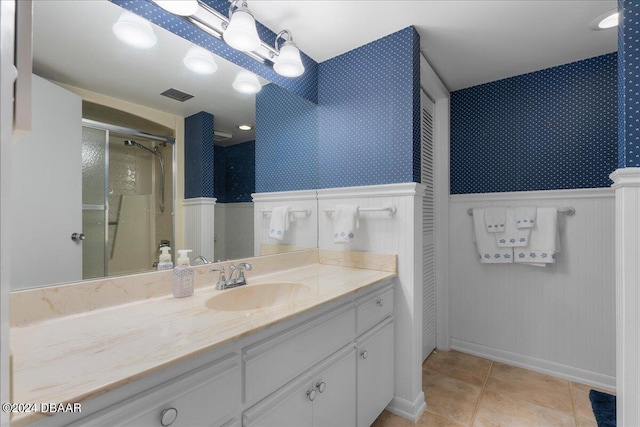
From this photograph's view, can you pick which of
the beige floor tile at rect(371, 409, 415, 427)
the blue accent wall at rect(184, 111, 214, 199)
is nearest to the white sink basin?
the blue accent wall at rect(184, 111, 214, 199)

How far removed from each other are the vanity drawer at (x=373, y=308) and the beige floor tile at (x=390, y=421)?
593 millimetres

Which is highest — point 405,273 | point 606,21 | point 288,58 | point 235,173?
point 606,21

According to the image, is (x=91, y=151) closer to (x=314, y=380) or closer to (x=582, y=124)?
(x=314, y=380)

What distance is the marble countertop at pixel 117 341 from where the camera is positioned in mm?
590

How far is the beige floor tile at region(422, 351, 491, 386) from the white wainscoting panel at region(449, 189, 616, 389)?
107 mm

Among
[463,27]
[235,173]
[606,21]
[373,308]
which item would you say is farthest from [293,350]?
[606,21]

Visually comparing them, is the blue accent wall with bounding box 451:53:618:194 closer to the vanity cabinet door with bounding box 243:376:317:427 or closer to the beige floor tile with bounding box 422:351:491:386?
the beige floor tile with bounding box 422:351:491:386

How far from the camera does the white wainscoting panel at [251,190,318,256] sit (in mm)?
1824

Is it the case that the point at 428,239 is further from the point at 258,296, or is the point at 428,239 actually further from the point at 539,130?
the point at 258,296

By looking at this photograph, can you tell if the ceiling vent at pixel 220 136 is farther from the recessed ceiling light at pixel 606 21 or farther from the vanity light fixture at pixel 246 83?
the recessed ceiling light at pixel 606 21

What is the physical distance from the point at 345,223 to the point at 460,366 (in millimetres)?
1486

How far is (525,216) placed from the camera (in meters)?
2.16

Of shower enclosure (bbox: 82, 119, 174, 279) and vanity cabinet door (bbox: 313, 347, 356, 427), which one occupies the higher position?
shower enclosure (bbox: 82, 119, 174, 279)

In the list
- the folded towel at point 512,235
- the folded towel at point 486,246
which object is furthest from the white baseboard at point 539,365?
the folded towel at point 512,235
